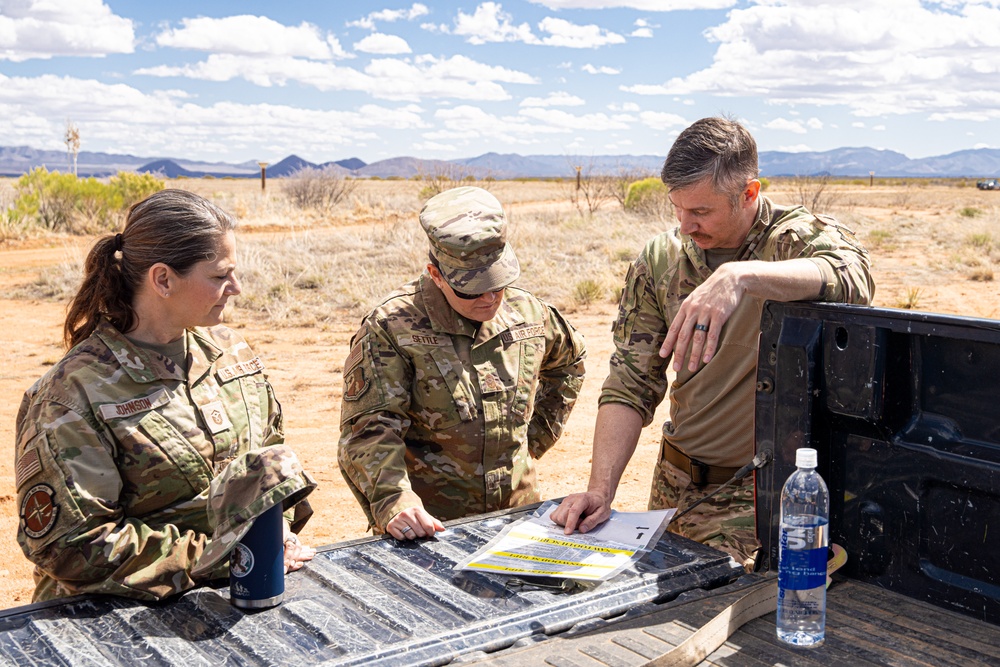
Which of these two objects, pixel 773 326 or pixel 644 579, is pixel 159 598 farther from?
pixel 773 326

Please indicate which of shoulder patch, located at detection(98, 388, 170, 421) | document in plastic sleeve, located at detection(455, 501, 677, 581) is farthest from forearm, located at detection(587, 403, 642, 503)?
shoulder patch, located at detection(98, 388, 170, 421)

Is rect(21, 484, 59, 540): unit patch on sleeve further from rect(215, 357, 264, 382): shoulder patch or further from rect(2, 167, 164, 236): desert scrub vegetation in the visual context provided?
rect(2, 167, 164, 236): desert scrub vegetation

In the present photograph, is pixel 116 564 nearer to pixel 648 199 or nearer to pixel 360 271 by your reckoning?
pixel 360 271

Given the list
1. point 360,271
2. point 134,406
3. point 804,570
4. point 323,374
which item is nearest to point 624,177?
point 360,271

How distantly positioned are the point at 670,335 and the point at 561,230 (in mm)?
19465

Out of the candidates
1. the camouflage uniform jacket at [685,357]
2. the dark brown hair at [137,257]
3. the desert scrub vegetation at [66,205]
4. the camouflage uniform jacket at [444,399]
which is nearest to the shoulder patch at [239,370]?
the dark brown hair at [137,257]

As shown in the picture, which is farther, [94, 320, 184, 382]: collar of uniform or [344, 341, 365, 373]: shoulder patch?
[344, 341, 365, 373]: shoulder patch

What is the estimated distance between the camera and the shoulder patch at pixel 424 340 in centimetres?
340

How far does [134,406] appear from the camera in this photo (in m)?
2.60

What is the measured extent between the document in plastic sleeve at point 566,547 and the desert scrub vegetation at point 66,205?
21.3 metres

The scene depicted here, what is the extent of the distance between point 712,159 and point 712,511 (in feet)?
4.06

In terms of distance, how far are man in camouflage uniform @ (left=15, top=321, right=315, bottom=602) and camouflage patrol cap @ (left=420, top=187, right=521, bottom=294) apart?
78 centimetres

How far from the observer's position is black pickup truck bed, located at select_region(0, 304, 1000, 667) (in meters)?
1.99

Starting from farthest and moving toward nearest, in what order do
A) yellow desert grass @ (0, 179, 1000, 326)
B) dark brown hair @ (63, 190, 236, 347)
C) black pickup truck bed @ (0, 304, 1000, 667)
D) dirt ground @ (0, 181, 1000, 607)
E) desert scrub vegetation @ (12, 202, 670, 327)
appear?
yellow desert grass @ (0, 179, 1000, 326) → desert scrub vegetation @ (12, 202, 670, 327) → dirt ground @ (0, 181, 1000, 607) → dark brown hair @ (63, 190, 236, 347) → black pickup truck bed @ (0, 304, 1000, 667)
